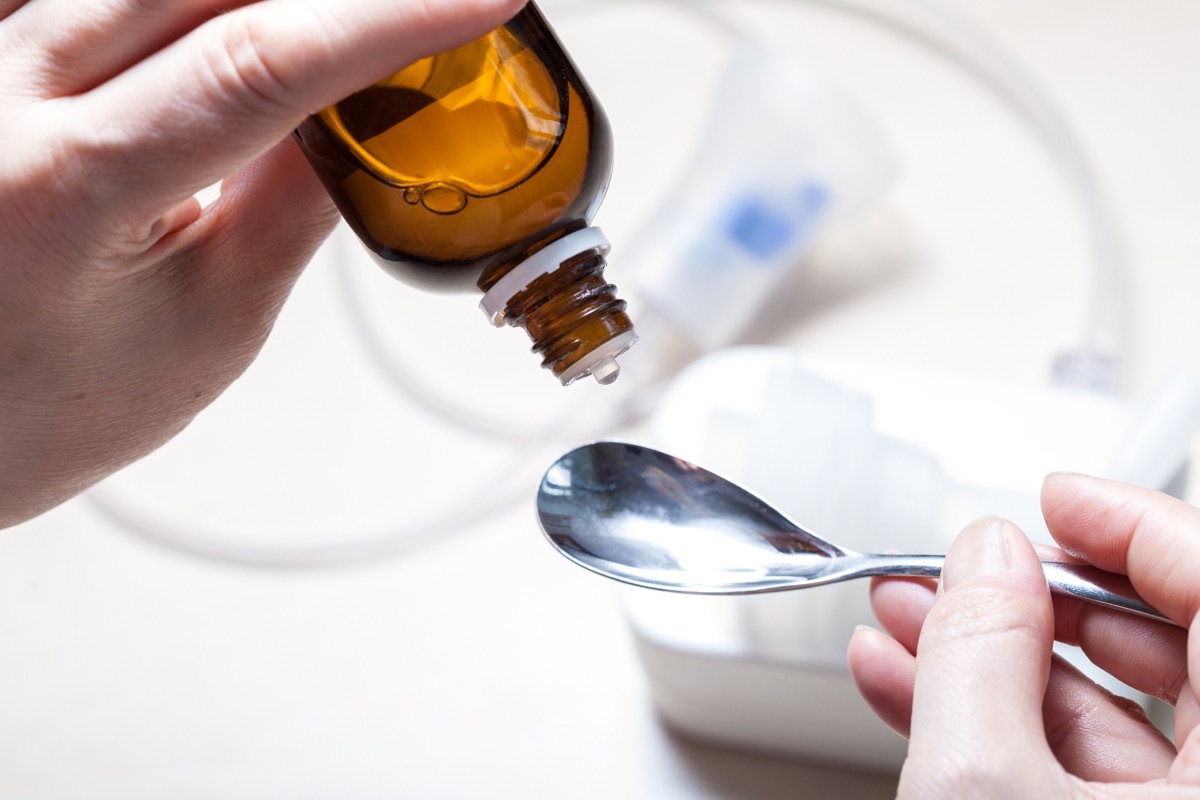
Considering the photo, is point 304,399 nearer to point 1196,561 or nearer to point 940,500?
point 940,500

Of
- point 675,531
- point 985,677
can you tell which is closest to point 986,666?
point 985,677

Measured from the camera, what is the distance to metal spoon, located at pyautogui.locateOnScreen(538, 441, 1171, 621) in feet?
1.49

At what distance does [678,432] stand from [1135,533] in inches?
8.9

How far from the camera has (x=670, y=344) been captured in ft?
2.44

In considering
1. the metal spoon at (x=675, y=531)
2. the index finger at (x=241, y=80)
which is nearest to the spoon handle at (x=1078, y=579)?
the metal spoon at (x=675, y=531)

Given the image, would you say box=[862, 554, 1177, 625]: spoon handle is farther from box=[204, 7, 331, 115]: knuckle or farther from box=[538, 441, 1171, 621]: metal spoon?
box=[204, 7, 331, 115]: knuckle

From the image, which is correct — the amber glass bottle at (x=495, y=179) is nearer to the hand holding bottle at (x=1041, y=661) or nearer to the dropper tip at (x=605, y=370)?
the dropper tip at (x=605, y=370)

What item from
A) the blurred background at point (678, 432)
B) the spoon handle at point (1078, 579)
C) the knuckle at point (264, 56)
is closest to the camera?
the knuckle at point (264, 56)

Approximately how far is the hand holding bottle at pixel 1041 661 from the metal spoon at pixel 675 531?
40 millimetres

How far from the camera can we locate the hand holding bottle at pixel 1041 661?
0.34 metres

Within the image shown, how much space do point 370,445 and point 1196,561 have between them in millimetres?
512

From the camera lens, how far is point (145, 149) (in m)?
0.32

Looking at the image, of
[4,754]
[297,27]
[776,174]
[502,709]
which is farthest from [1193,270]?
[4,754]

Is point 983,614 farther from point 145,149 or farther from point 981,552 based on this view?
point 145,149
